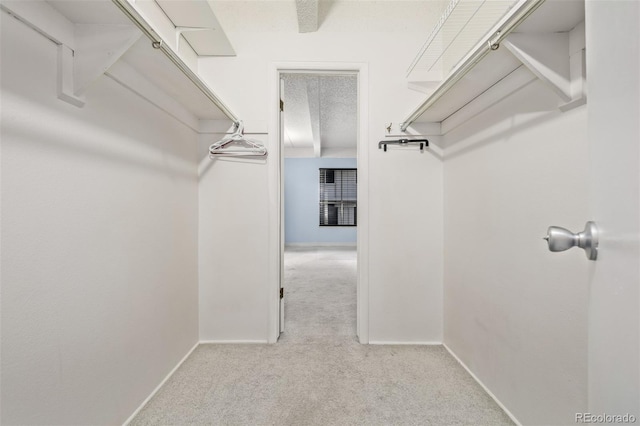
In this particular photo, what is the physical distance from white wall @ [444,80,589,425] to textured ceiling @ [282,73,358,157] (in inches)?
51.1

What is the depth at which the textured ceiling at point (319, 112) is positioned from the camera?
3494 millimetres

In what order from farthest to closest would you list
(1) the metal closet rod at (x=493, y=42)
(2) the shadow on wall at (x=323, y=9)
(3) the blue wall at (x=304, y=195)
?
(3) the blue wall at (x=304, y=195) < (2) the shadow on wall at (x=323, y=9) < (1) the metal closet rod at (x=493, y=42)

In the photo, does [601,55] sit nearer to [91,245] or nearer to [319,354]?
[91,245]

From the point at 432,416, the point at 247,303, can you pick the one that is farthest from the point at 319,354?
the point at 432,416

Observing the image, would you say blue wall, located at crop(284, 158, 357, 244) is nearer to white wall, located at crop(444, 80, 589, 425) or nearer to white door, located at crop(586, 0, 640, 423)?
white wall, located at crop(444, 80, 589, 425)

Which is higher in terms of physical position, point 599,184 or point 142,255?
point 599,184

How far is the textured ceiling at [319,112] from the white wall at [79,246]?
1.41 metres

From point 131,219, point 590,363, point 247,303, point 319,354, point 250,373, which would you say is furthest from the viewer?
point 247,303

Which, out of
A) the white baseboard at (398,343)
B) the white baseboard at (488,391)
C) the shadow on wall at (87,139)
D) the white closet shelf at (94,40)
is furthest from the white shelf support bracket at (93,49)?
the white baseboard at (488,391)

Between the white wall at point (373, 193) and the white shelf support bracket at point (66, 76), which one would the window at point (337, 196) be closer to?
the white wall at point (373, 193)

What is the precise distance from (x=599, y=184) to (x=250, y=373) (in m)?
1.89

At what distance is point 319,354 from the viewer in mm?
1917

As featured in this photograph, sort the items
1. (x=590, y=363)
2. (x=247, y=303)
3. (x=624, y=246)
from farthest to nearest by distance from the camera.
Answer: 1. (x=247, y=303)
2. (x=590, y=363)
3. (x=624, y=246)

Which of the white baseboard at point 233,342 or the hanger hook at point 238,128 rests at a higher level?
the hanger hook at point 238,128
